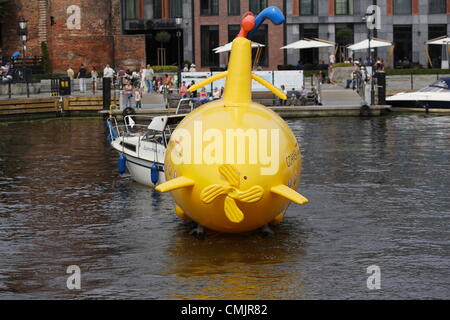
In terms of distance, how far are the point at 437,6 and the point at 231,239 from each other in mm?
67363

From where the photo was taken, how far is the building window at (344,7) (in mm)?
85625

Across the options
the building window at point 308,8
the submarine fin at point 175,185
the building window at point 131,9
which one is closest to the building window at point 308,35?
the building window at point 308,8

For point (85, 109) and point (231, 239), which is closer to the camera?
point (231, 239)

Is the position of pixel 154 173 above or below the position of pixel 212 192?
below

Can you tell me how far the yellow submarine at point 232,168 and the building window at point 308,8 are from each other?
6514 cm

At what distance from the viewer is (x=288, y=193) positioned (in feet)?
66.8

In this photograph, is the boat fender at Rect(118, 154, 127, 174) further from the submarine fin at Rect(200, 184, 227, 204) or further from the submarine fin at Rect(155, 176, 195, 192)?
the submarine fin at Rect(200, 184, 227, 204)

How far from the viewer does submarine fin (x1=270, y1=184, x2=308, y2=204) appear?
2015cm

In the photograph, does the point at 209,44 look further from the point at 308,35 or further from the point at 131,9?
the point at 308,35

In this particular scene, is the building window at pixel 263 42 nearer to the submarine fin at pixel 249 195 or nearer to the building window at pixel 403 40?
the building window at pixel 403 40

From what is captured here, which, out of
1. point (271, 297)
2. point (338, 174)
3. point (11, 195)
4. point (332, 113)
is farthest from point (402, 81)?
point (271, 297)

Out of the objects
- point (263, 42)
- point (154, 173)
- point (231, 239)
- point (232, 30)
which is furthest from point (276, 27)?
point (231, 239)
